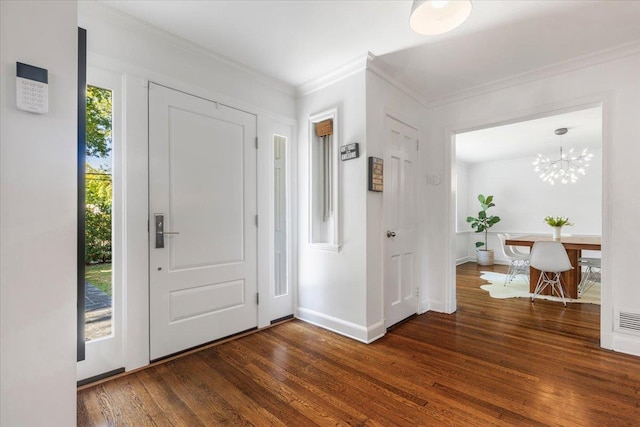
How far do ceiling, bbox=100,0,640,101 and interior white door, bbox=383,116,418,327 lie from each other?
0.72 m

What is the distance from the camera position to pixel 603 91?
2.63m

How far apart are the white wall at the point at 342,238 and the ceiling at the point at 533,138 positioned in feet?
Result: 9.89

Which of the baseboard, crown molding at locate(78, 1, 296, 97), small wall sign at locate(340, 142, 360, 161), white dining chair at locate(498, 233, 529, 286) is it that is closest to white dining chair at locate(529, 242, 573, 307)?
white dining chair at locate(498, 233, 529, 286)

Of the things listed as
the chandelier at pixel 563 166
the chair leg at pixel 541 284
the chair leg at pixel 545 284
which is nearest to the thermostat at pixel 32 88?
the chair leg at pixel 545 284

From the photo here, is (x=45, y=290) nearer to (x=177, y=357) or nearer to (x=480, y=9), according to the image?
(x=177, y=357)

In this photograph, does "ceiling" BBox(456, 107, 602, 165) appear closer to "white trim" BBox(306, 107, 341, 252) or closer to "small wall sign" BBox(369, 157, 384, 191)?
"small wall sign" BBox(369, 157, 384, 191)

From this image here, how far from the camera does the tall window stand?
2105mm

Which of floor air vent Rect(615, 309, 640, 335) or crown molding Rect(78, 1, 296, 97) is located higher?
crown molding Rect(78, 1, 296, 97)

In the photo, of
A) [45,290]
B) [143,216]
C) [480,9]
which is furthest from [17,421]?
[480,9]

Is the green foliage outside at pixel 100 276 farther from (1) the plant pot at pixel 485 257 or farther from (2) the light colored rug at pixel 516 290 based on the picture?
(1) the plant pot at pixel 485 257

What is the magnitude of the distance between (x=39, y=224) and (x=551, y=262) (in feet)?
16.6

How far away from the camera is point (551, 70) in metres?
2.88

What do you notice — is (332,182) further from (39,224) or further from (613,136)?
Result: (613,136)

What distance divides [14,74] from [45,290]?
2.53ft
